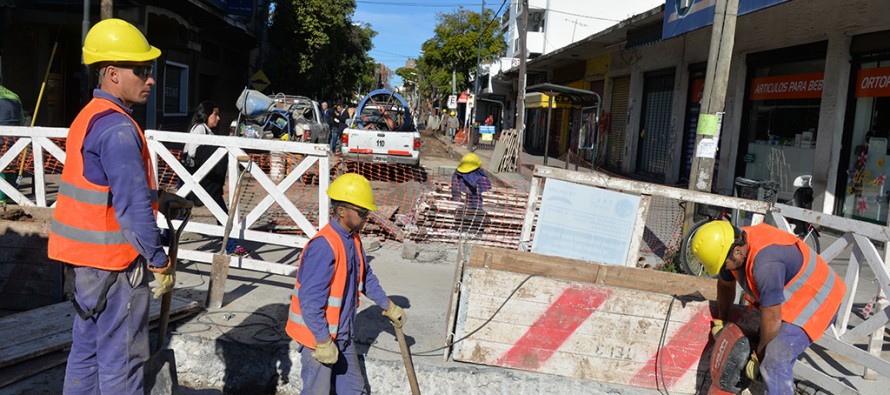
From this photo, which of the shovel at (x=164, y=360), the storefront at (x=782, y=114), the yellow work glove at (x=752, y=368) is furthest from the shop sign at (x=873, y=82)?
the shovel at (x=164, y=360)

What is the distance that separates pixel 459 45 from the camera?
166 ft

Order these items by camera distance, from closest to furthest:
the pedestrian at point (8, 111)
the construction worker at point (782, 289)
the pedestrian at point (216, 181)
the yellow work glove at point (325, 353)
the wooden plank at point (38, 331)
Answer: the yellow work glove at point (325, 353), the construction worker at point (782, 289), the wooden plank at point (38, 331), the pedestrian at point (216, 181), the pedestrian at point (8, 111)

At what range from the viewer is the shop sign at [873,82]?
1032cm

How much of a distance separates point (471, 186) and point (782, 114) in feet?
25.8

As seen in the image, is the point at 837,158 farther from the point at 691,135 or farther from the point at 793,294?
the point at 793,294

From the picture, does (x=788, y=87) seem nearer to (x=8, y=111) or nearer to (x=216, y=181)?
(x=216, y=181)

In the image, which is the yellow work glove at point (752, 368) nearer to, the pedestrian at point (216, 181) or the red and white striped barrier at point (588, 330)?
the red and white striped barrier at point (588, 330)

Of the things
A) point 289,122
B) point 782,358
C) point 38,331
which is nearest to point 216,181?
point 38,331

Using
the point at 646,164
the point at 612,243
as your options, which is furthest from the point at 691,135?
the point at 612,243

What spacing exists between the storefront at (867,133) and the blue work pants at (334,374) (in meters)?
9.60

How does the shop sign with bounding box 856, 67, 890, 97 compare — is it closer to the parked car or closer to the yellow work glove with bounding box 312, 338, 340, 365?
the yellow work glove with bounding box 312, 338, 340, 365

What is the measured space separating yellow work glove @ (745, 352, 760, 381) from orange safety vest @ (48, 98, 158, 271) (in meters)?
3.34

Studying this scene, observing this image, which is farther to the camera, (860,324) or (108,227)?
(860,324)

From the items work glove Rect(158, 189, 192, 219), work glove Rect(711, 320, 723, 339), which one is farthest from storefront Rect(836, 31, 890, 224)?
work glove Rect(158, 189, 192, 219)
